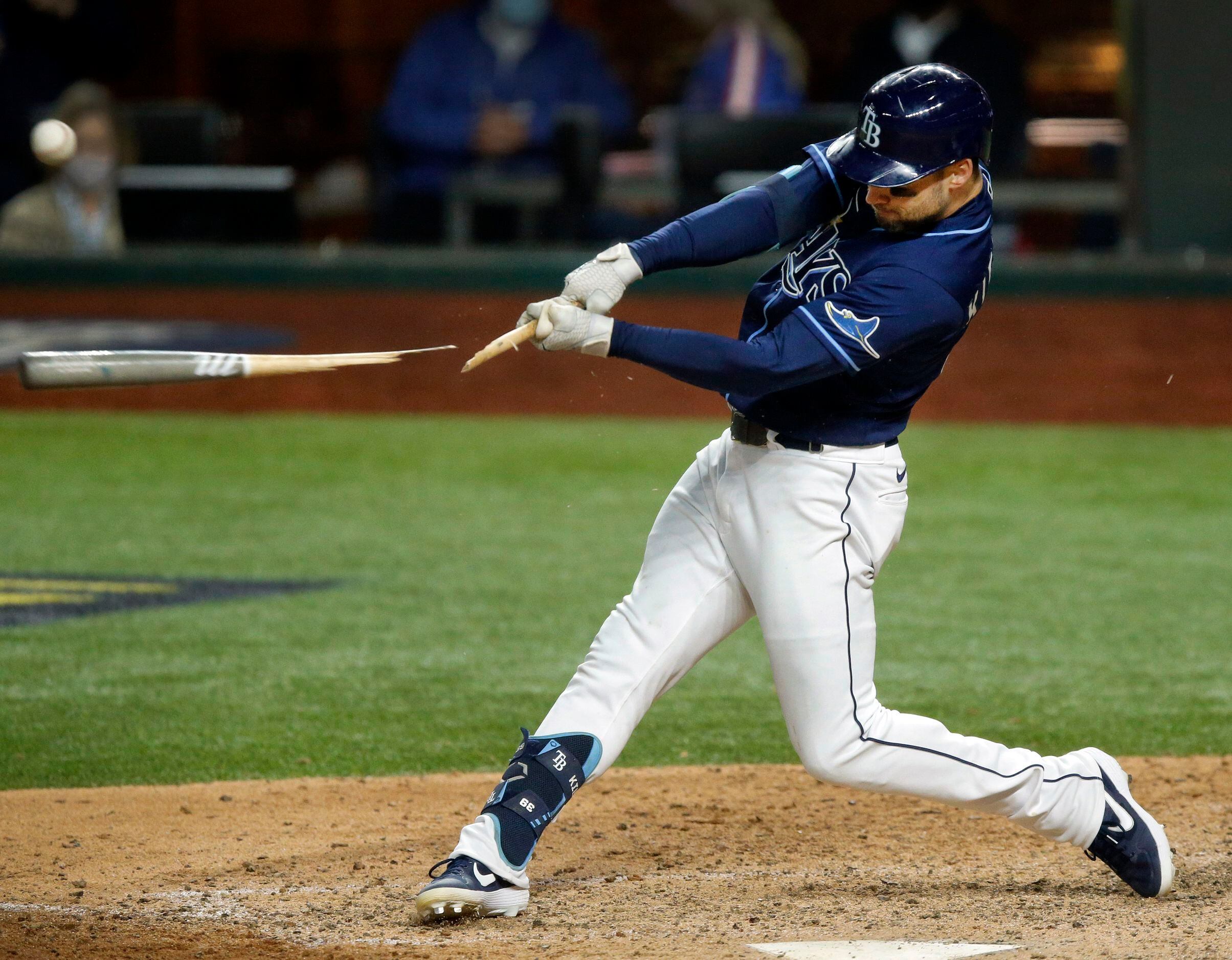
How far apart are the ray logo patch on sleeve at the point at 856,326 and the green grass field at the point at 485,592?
1.74 meters

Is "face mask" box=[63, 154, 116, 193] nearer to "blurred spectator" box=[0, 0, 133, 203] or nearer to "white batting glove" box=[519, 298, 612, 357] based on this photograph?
"blurred spectator" box=[0, 0, 133, 203]

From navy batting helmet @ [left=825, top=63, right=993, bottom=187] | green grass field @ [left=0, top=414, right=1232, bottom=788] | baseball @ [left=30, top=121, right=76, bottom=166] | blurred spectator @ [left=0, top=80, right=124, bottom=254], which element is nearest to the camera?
navy batting helmet @ [left=825, top=63, right=993, bottom=187]

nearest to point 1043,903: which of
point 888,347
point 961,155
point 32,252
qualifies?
point 888,347

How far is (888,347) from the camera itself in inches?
112

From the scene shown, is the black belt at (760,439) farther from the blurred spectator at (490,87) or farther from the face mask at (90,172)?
the face mask at (90,172)

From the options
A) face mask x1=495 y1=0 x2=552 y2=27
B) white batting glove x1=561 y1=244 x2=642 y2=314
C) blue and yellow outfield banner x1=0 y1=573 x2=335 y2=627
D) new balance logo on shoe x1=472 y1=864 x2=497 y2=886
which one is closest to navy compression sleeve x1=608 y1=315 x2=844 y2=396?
white batting glove x1=561 y1=244 x2=642 y2=314

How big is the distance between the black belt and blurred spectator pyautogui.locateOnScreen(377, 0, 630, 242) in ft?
19.6

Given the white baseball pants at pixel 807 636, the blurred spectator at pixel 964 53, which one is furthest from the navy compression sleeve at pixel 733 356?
the blurred spectator at pixel 964 53

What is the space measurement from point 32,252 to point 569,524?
3.73 m

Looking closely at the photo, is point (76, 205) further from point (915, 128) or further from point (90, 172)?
point (915, 128)

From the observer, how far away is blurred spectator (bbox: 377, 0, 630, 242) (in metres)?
8.84

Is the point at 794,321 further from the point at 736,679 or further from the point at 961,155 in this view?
the point at 736,679

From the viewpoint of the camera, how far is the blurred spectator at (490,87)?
8.84 metres

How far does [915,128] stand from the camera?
2.88m
